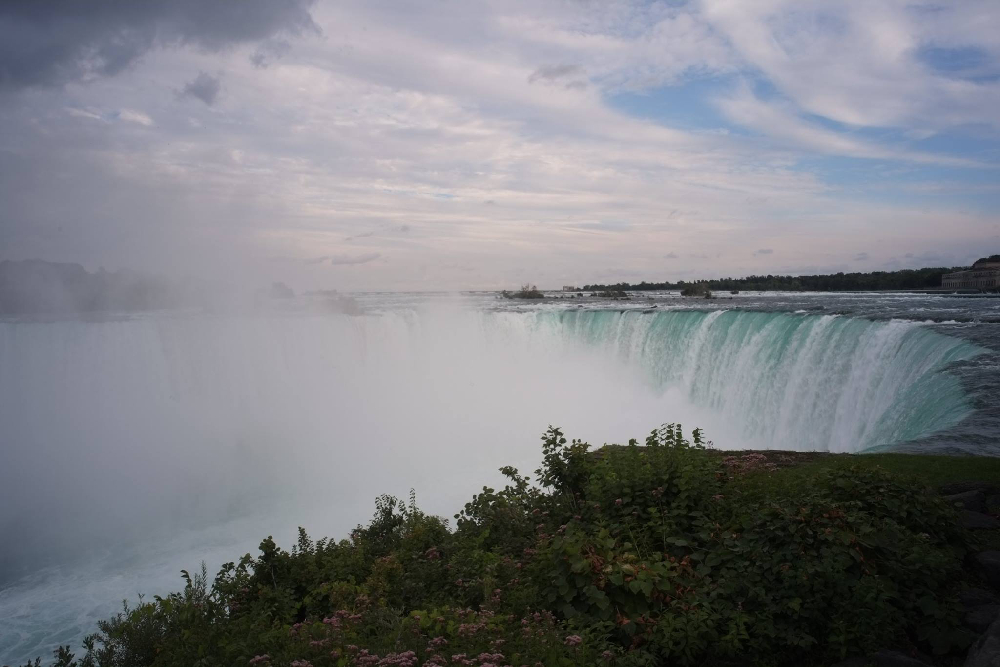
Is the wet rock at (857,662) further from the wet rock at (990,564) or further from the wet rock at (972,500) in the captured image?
the wet rock at (972,500)

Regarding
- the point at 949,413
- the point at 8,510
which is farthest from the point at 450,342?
the point at 949,413

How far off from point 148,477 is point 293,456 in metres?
4.60

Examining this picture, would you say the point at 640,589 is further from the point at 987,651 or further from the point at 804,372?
the point at 804,372

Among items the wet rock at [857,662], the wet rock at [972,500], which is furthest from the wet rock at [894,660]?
the wet rock at [972,500]

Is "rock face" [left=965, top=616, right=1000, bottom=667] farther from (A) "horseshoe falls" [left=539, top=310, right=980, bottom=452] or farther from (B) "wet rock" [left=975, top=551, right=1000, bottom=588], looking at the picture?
(A) "horseshoe falls" [left=539, top=310, right=980, bottom=452]

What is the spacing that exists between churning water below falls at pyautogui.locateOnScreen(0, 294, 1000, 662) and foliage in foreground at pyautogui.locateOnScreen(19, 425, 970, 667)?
605 centimetres

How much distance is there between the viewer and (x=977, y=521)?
609cm

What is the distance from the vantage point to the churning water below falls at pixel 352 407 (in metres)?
14.8

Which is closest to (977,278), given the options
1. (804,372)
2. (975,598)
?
(804,372)

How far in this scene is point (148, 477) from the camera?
21062mm

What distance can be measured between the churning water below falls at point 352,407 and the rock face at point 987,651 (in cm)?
683

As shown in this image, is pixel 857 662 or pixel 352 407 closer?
pixel 857 662

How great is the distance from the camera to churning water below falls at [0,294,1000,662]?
48.6 feet

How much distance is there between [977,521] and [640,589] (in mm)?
3682
